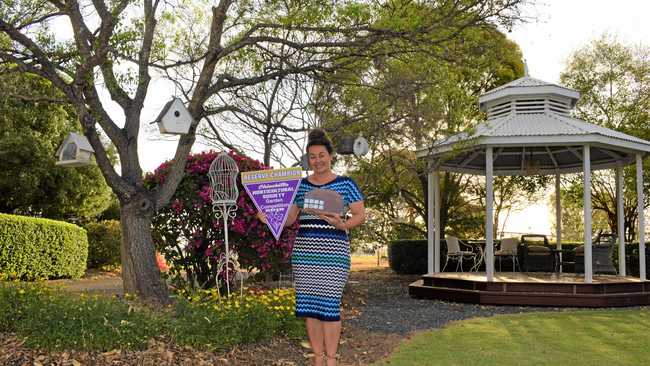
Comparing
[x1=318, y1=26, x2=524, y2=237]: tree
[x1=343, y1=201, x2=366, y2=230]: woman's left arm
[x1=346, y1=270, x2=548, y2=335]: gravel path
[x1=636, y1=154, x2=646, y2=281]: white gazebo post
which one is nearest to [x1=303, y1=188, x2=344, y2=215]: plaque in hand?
[x1=343, y1=201, x2=366, y2=230]: woman's left arm

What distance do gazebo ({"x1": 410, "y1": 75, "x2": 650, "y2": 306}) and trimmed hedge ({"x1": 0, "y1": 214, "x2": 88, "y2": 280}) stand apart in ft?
28.9

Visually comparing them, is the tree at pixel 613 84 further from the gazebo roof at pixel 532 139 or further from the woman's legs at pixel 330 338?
the woman's legs at pixel 330 338

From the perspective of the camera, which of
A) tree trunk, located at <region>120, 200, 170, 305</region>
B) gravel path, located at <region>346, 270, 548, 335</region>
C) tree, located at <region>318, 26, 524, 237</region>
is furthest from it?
tree, located at <region>318, 26, 524, 237</region>

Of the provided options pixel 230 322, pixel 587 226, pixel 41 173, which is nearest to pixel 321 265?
pixel 230 322

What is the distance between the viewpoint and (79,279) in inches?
637

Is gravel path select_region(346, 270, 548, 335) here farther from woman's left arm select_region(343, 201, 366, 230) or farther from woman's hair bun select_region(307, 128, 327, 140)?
woman's hair bun select_region(307, 128, 327, 140)

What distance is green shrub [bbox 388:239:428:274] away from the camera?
18500mm

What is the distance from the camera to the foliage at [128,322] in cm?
504

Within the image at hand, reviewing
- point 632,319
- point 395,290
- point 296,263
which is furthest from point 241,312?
point 395,290

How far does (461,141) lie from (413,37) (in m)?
4.13

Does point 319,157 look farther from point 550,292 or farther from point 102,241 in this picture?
point 102,241

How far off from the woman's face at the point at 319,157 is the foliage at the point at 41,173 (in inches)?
515

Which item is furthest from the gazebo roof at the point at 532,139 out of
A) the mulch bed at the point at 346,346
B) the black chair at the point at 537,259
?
the mulch bed at the point at 346,346

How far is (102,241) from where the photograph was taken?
1866cm
